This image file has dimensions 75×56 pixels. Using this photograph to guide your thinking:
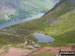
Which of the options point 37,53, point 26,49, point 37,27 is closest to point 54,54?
point 37,53

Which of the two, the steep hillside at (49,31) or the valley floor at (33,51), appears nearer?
the valley floor at (33,51)

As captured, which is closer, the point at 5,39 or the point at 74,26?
the point at 5,39

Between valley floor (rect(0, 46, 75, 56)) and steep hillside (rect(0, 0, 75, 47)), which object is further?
steep hillside (rect(0, 0, 75, 47))

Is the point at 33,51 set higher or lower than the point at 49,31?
lower

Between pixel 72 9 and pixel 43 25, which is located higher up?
pixel 72 9

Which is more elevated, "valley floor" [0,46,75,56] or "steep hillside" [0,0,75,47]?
"steep hillside" [0,0,75,47]

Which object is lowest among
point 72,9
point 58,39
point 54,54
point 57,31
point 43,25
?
point 54,54

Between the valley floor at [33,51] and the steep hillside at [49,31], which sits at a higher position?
the steep hillside at [49,31]

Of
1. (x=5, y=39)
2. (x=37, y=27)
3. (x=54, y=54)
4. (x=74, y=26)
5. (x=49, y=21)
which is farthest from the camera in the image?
(x=49, y=21)

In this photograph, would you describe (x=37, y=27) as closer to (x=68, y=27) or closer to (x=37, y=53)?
(x=68, y=27)

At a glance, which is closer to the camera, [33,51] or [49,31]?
[33,51]

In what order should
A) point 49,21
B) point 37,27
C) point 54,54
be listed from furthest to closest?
1. point 49,21
2. point 37,27
3. point 54,54
